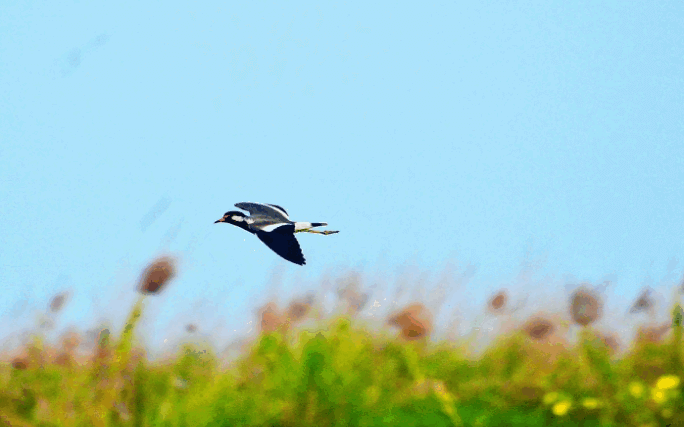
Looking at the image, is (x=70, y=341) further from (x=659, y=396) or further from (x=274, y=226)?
(x=659, y=396)

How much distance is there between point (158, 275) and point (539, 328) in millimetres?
2424

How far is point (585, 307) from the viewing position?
4016mm

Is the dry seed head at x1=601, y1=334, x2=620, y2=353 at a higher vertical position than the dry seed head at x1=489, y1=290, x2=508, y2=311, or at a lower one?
lower

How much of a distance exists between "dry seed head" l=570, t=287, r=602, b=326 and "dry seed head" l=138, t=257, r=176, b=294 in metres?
2.33

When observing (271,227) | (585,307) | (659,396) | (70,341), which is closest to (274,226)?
(271,227)

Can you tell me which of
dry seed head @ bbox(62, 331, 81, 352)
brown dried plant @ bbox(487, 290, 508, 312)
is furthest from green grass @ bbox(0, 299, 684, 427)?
brown dried plant @ bbox(487, 290, 508, 312)

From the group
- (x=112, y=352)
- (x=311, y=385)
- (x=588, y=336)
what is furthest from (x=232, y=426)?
(x=588, y=336)

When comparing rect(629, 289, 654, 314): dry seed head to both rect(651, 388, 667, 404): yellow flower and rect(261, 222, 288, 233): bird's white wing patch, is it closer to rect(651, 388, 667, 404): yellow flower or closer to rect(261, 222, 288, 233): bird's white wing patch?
rect(651, 388, 667, 404): yellow flower

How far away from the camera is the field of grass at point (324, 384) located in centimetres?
325

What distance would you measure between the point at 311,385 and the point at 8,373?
1830 millimetres

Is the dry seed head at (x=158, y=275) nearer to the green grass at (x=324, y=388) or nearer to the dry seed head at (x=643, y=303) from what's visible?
the green grass at (x=324, y=388)

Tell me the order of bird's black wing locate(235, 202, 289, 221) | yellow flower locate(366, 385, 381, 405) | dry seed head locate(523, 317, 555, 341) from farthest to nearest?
dry seed head locate(523, 317, 555, 341) → yellow flower locate(366, 385, 381, 405) → bird's black wing locate(235, 202, 289, 221)

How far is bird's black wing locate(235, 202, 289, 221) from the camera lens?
342cm

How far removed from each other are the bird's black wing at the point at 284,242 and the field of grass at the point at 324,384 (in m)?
0.48
